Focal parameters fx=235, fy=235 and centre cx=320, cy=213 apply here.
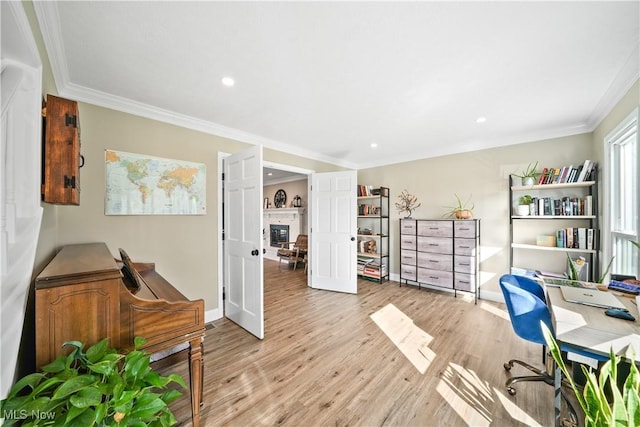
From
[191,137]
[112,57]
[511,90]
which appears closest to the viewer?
[112,57]

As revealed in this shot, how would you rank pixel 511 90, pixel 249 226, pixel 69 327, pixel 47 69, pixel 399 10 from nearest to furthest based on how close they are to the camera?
1. pixel 69 327
2. pixel 399 10
3. pixel 47 69
4. pixel 511 90
5. pixel 249 226

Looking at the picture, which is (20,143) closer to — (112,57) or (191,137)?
(112,57)

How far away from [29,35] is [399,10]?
1816mm

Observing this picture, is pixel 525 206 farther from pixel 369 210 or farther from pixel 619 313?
pixel 369 210

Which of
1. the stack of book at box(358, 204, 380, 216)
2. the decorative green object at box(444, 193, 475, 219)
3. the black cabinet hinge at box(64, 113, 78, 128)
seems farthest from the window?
the black cabinet hinge at box(64, 113, 78, 128)

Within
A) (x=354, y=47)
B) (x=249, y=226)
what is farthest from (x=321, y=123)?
(x=249, y=226)

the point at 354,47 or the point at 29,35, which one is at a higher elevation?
the point at 354,47

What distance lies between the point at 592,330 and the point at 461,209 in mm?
2814

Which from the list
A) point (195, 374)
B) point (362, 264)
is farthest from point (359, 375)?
point (362, 264)

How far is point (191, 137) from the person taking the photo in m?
2.78

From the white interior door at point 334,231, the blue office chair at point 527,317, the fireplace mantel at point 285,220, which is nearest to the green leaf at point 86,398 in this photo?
the blue office chair at point 527,317

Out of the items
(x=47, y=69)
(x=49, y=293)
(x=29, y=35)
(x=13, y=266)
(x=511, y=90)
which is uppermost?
(x=511, y=90)

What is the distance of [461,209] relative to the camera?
3836 mm

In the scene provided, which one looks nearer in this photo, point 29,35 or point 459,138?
point 29,35
